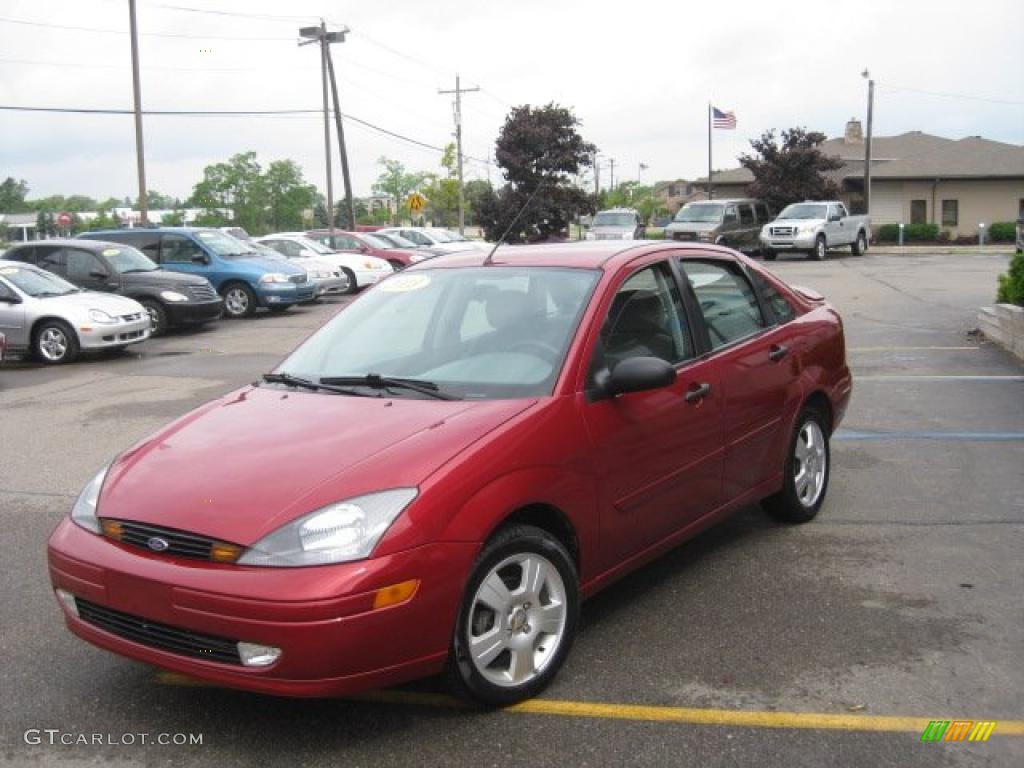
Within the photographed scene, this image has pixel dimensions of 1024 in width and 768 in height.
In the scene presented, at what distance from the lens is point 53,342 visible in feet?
46.2

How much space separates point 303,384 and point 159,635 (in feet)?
4.54

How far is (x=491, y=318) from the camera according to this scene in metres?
4.53

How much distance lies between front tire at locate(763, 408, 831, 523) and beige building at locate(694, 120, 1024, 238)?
46218 millimetres

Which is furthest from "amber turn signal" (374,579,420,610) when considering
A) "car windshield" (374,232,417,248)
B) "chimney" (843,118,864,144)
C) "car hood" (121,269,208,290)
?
"chimney" (843,118,864,144)

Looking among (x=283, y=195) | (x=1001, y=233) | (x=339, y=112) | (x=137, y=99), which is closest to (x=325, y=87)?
(x=339, y=112)

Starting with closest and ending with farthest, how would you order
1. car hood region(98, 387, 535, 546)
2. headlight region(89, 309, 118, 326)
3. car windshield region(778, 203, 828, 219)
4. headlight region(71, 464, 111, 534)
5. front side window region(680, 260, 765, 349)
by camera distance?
car hood region(98, 387, 535, 546) < headlight region(71, 464, 111, 534) < front side window region(680, 260, 765, 349) < headlight region(89, 309, 118, 326) < car windshield region(778, 203, 828, 219)

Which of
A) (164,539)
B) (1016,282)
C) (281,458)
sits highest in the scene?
(1016,282)

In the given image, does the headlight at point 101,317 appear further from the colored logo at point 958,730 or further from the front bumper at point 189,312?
the colored logo at point 958,730

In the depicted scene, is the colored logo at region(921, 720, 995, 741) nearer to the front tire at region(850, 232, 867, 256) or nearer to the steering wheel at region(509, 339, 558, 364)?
the steering wheel at region(509, 339, 558, 364)

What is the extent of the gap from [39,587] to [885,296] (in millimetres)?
18629

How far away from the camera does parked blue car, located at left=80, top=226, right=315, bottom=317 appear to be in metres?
19.5

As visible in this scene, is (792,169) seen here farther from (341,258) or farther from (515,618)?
(515,618)

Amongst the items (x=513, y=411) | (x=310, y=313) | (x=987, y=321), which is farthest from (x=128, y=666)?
(x=310, y=313)

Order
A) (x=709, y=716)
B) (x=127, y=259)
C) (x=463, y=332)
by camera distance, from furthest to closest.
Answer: (x=127, y=259), (x=463, y=332), (x=709, y=716)
